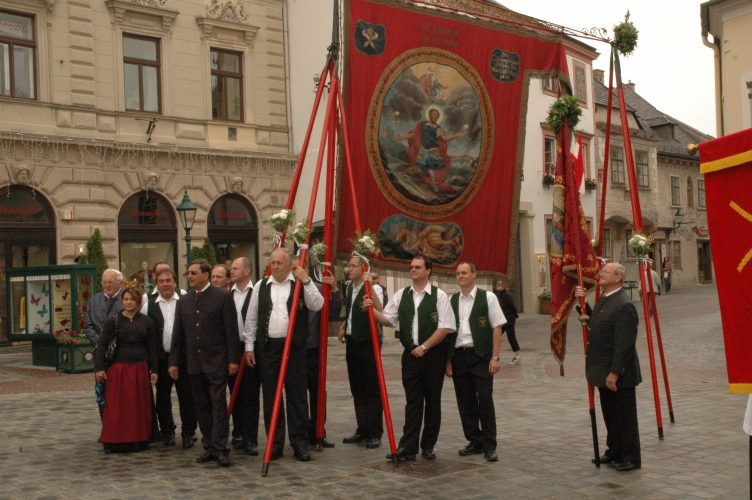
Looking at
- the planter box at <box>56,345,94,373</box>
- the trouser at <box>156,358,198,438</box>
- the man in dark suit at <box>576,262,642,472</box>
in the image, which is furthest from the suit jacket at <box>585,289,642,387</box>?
the planter box at <box>56,345,94,373</box>

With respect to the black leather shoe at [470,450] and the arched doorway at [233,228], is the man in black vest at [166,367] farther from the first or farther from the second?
the arched doorway at [233,228]

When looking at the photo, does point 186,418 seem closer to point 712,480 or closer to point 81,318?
point 712,480

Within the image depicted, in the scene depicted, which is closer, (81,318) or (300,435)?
(300,435)

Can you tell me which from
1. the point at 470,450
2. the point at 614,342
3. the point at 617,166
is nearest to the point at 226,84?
the point at 470,450

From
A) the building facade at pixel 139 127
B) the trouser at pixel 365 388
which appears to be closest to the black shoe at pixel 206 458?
the trouser at pixel 365 388

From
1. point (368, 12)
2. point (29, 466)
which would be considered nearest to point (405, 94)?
point (368, 12)

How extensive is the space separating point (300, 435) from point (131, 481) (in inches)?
65.1

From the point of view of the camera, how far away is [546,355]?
19.6 metres

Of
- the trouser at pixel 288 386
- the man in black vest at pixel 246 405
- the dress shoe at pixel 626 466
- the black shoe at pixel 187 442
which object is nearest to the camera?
the dress shoe at pixel 626 466

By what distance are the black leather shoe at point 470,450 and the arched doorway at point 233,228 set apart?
59.4 feet

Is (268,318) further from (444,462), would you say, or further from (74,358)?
(74,358)

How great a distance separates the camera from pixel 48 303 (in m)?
19.2

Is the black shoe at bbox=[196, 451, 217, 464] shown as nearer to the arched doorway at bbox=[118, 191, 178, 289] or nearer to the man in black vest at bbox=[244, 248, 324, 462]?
the man in black vest at bbox=[244, 248, 324, 462]

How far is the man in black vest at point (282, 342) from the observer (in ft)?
29.0
